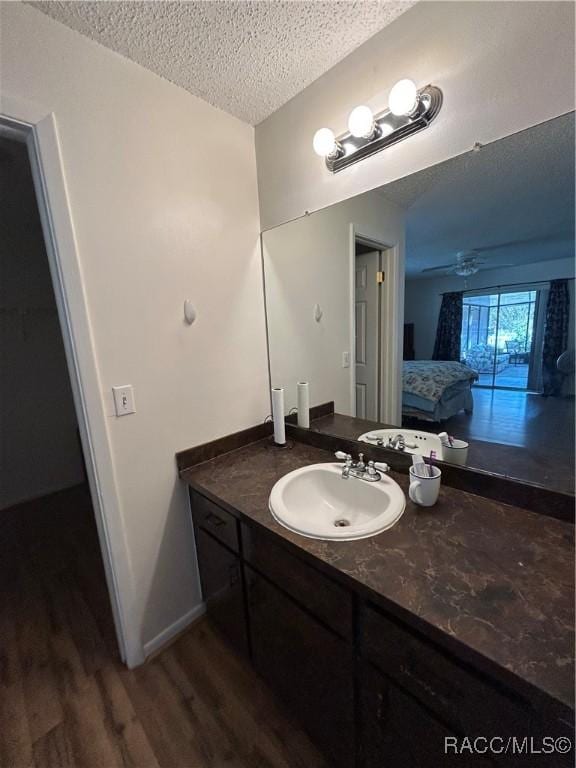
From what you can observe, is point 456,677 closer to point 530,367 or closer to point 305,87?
point 530,367

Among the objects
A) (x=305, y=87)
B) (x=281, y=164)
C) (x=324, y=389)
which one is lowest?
(x=324, y=389)

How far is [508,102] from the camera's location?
0.88 m

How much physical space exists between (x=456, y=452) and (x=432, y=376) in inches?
11.7

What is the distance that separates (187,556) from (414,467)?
1.16m

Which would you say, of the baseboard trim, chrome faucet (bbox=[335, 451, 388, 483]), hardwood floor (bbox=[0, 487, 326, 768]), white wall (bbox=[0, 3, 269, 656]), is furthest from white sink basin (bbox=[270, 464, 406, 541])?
the baseboard trim

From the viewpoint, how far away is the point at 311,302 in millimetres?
1662

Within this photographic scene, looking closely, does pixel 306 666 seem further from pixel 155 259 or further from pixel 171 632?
pixel 155 259

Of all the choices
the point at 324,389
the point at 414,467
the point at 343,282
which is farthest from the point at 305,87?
the point at 414,467

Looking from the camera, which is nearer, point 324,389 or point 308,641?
point 308,641

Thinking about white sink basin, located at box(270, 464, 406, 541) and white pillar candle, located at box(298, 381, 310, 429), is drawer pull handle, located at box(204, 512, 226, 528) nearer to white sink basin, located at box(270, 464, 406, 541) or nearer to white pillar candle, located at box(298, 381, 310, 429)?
white sink basin, located at box(270, 464, 406, 541)

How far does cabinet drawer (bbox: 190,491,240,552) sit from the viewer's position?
119cm

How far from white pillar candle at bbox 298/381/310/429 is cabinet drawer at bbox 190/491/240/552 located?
2.04 feet

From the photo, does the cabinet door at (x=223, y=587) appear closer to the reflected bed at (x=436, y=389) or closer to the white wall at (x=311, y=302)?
the white wall at (x=311, y=302)

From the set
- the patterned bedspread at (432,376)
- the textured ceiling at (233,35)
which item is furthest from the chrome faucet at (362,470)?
the textured ceiling at (233,35)
